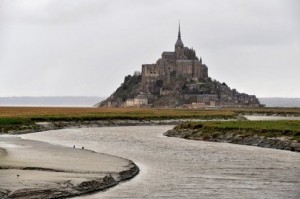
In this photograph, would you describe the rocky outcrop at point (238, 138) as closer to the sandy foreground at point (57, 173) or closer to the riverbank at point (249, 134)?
the riverbank at point (249, 134)

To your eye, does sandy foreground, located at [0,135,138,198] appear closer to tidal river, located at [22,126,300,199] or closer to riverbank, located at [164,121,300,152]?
tidal river, located at [22,126,300,199]

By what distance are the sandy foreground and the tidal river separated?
93 centimetres

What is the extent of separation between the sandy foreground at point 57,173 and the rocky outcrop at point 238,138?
18.2 meters

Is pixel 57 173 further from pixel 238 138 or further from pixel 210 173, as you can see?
pixel 238 138

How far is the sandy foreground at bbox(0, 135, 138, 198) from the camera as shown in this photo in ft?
81.6

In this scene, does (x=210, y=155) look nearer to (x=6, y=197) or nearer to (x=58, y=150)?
(x=58, y=150)

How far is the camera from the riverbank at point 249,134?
5284cm

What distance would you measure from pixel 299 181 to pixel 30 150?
2106 centimetres

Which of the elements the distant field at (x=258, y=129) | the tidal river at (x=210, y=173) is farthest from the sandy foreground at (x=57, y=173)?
the distant field at (x=258, y=129)

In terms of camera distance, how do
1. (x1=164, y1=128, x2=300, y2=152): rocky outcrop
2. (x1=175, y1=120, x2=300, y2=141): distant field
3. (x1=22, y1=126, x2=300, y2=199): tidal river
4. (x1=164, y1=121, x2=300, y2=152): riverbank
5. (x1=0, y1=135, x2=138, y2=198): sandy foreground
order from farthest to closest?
(x1=175, y1=120, x2=300, y2=141): distant field < (x1=164, y1=121, x2=300, y2=152): riverbank < (x1=164, y1=128, x2=300, y2=152): rocky outcrop < (x1=22, y1=126, x2=300, y2=199): tidal river < (x1=0, y1=135, x2=138, y2=198): sandy foreground

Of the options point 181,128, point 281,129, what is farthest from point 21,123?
point 281,129

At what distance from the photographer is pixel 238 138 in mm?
60250

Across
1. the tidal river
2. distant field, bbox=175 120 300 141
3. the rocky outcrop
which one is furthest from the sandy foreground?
distant field, bbox=175 120 300 141

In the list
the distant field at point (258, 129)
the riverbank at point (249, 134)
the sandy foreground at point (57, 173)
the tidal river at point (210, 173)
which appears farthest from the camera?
the distant field at point (258, 129)
